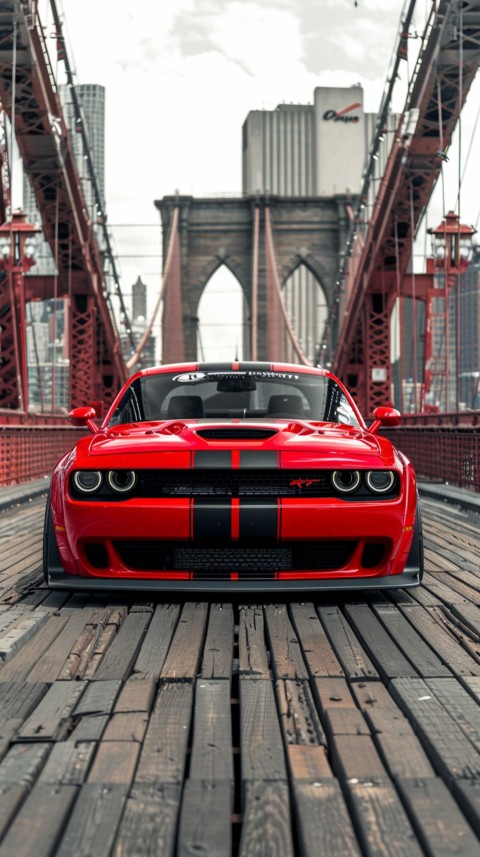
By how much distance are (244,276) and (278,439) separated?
234ft

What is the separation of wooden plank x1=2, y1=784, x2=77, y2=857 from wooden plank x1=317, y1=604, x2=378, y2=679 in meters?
1.27

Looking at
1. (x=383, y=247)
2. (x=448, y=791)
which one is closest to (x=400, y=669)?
(x=448, y=791)

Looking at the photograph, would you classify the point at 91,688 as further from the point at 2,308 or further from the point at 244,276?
the point at 244,276

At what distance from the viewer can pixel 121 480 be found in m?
4.32

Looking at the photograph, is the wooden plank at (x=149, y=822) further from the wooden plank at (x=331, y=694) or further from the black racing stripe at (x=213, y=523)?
the black racing stripe at (x=213, y=523)

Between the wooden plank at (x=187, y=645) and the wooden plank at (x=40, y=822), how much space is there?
3.36ft

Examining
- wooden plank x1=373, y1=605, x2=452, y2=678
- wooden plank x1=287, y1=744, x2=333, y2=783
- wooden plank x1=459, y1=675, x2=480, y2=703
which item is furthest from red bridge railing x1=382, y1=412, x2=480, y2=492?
wooden plank x1=287, y1=744, x2=333, y2=783

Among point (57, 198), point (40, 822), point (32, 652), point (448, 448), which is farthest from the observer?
point (57, 198)

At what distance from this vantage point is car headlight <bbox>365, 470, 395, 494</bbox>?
431 cm

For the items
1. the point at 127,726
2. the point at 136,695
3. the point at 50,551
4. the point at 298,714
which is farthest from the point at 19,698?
the point at 50,551

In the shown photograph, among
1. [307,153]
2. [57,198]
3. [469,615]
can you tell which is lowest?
[469,615]

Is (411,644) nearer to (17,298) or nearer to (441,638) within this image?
(441,638)

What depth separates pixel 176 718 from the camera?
2.72 m

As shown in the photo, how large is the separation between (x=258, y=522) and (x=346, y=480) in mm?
423
